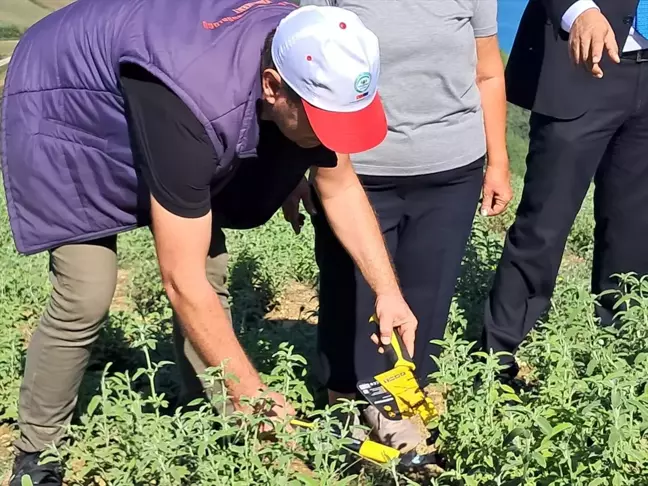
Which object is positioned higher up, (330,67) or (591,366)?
(330,67)

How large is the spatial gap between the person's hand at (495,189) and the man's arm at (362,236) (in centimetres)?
73

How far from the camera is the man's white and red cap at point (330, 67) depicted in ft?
6.97

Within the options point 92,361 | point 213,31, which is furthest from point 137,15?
point 92,361

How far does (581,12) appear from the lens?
3.24m

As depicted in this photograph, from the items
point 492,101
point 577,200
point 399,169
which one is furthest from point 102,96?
point 577,200

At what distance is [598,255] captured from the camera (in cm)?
382

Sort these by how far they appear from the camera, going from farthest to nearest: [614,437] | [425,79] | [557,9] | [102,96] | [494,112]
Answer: [557,9] → [494,112] → [425,79] → [102,96] → [614,437]

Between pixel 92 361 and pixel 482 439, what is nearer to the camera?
pixel 482 439

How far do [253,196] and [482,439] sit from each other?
37.1 inches

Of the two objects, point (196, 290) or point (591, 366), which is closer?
point (196, 290)

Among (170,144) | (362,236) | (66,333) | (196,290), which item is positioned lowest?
(66,333)

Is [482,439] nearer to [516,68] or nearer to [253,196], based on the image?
[253,196]

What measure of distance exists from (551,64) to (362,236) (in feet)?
4.04

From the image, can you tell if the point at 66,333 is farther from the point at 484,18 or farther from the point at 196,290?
the point at 484,18
